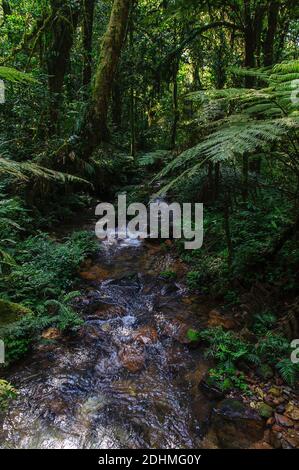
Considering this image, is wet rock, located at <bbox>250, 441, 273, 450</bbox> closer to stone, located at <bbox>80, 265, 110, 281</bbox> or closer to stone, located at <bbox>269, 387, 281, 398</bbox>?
stone, located at <bbox>269, 387, 281, 398</bbox>

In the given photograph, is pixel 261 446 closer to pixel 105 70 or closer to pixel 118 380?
pixel 118 380

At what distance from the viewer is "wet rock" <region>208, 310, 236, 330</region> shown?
4277mm

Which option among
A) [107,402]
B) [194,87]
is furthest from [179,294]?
[194,87]

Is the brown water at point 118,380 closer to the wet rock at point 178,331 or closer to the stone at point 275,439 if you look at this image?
the wet rock at point 178,331

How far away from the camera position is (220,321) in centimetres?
439

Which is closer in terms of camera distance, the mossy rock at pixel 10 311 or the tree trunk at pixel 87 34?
the mossy rock at pixel 10 311

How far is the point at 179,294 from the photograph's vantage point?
17.3 feet

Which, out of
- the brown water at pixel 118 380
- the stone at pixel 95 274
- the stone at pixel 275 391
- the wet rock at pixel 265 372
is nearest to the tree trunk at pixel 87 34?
the stone at pixel 95 274

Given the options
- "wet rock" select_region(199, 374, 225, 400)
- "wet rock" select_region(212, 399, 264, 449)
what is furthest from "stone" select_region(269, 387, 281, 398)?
"wet rock" select_region(199, 374, 225, 400)

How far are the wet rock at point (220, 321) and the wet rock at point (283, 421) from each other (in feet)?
4.17

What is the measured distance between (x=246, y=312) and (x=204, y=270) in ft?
3.67

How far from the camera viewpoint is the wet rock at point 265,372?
136 inches

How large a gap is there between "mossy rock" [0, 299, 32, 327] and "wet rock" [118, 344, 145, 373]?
4.07ft
